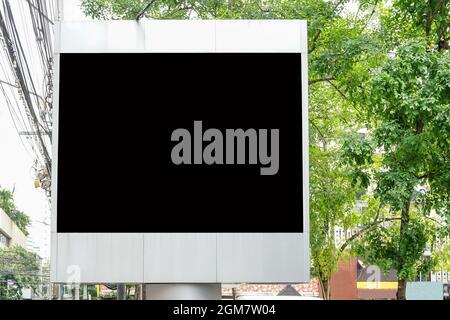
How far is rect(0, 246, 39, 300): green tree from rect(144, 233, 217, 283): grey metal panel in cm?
461

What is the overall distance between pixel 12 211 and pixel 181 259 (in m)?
8.51

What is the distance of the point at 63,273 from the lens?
4.45 metres

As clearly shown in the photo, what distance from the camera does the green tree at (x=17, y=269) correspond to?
8948 mm

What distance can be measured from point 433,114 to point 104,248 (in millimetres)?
2726

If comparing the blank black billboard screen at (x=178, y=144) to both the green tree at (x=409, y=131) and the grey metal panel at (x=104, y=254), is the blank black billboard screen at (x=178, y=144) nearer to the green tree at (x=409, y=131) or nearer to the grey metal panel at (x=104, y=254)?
the grey metal panel at (x=104, y=254)

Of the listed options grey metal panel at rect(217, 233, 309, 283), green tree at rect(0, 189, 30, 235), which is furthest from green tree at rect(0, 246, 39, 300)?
grey metal panel at rect(217, 233, 309, 283)

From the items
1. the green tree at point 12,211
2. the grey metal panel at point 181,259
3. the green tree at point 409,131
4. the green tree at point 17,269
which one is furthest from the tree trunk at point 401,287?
the green tree at point 12,211

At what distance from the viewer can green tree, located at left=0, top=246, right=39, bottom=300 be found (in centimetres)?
895

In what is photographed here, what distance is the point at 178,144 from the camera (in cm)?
446

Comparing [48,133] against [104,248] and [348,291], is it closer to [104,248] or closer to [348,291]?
[104,248]

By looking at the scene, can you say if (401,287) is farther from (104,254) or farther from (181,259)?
(104,254)

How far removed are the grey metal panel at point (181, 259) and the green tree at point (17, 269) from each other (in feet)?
15.1

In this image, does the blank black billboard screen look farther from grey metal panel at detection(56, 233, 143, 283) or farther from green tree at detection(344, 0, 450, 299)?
green tree at detection(344, 0, 450, 299)
